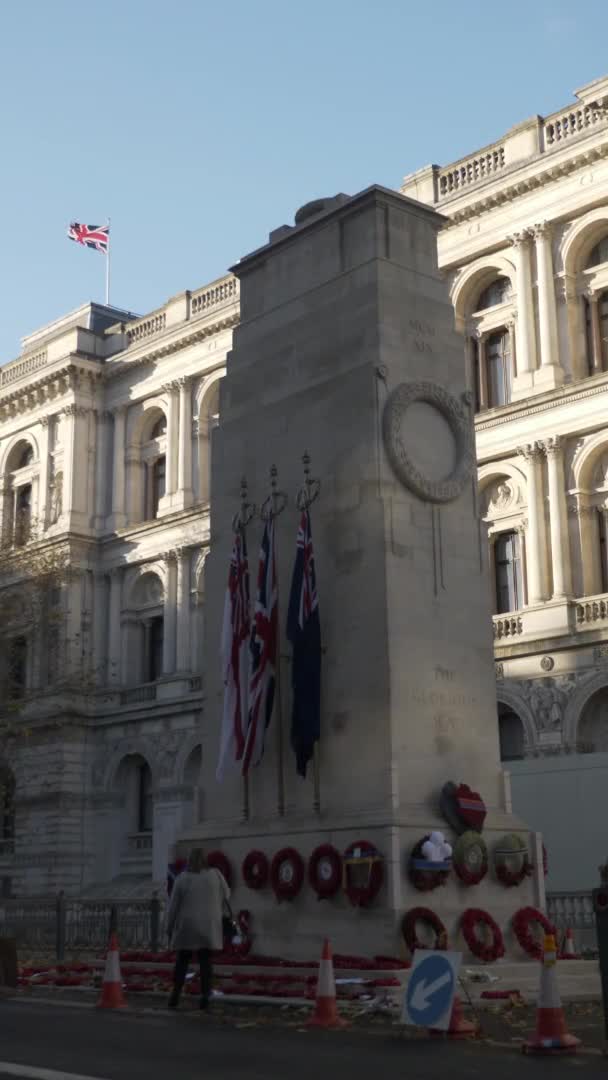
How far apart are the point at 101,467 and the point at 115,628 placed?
6.57m

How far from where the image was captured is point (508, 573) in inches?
1565

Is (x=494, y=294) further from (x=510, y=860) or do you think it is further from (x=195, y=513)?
(x=510, y=860)

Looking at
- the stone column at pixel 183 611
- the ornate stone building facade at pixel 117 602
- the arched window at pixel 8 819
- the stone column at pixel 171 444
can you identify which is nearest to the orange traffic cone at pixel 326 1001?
the ornate stone building facade at pixel 117 602

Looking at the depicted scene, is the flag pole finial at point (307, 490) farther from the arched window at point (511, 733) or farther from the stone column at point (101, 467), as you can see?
the stone column at point (101, 467)

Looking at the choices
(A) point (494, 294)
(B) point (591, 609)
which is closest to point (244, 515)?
(B) point (591, 609)

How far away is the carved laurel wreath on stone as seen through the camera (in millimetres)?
18766

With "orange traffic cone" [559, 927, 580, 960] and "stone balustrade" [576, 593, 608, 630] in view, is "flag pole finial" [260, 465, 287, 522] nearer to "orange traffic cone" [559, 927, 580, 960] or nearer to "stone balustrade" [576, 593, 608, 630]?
"orange traffic cone" [559, 927, 580, 960]

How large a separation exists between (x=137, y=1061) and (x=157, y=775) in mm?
38285

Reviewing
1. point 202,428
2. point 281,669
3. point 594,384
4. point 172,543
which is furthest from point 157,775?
point 281,669

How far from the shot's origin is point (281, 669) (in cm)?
1945

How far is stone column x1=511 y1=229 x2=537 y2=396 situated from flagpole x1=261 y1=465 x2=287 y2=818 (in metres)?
20.5

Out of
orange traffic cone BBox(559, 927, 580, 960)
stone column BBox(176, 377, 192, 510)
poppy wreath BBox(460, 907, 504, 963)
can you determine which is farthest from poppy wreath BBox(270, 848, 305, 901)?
stone column BBox(176, 377, 192, 510)

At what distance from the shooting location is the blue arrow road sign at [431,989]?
12.0 m

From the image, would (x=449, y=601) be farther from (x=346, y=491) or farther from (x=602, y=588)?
(x=602, y=588)
